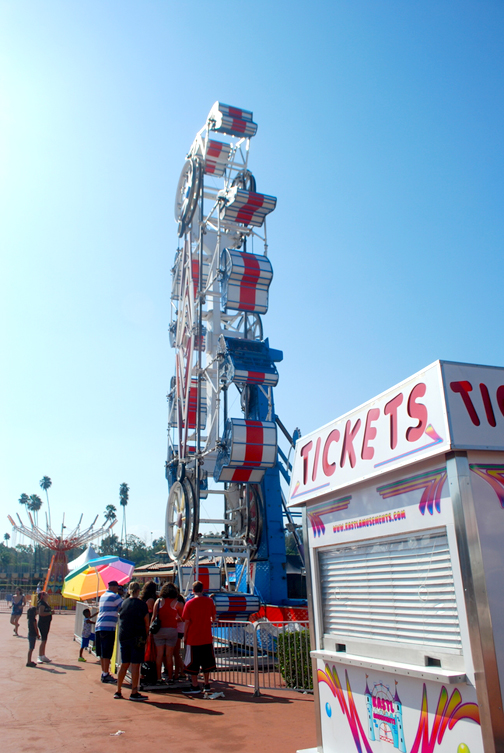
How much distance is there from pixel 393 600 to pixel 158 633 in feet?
16.6

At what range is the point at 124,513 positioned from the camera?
9388cm

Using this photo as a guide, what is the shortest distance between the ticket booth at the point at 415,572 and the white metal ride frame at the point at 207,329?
1050cm

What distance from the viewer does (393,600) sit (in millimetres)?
3947

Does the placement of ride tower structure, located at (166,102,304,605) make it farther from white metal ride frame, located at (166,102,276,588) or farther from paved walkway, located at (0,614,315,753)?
paved walkway, located at (0,614,315,753)

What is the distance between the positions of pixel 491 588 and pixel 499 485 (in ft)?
2.10

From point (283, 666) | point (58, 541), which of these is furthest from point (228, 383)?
point (58, 541)

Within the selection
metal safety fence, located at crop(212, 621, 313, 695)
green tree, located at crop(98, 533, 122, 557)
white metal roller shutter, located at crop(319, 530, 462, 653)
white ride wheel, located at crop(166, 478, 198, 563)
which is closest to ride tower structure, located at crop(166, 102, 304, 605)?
white ride wheel, located at crop(166, 478, 198, 563)

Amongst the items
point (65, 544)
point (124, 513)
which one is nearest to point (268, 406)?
point (65, 544)

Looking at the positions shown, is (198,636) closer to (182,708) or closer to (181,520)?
(182,708)

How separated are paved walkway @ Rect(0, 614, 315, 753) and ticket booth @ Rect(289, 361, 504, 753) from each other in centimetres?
139

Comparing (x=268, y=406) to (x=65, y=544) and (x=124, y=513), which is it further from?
(x=124, y=513)

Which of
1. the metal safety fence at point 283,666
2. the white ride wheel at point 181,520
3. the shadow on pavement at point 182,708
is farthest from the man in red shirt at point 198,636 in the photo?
the white ride wheel at point 181,520

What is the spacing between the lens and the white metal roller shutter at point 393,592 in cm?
349

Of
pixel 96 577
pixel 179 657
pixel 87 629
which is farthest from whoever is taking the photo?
pixel 96 577
